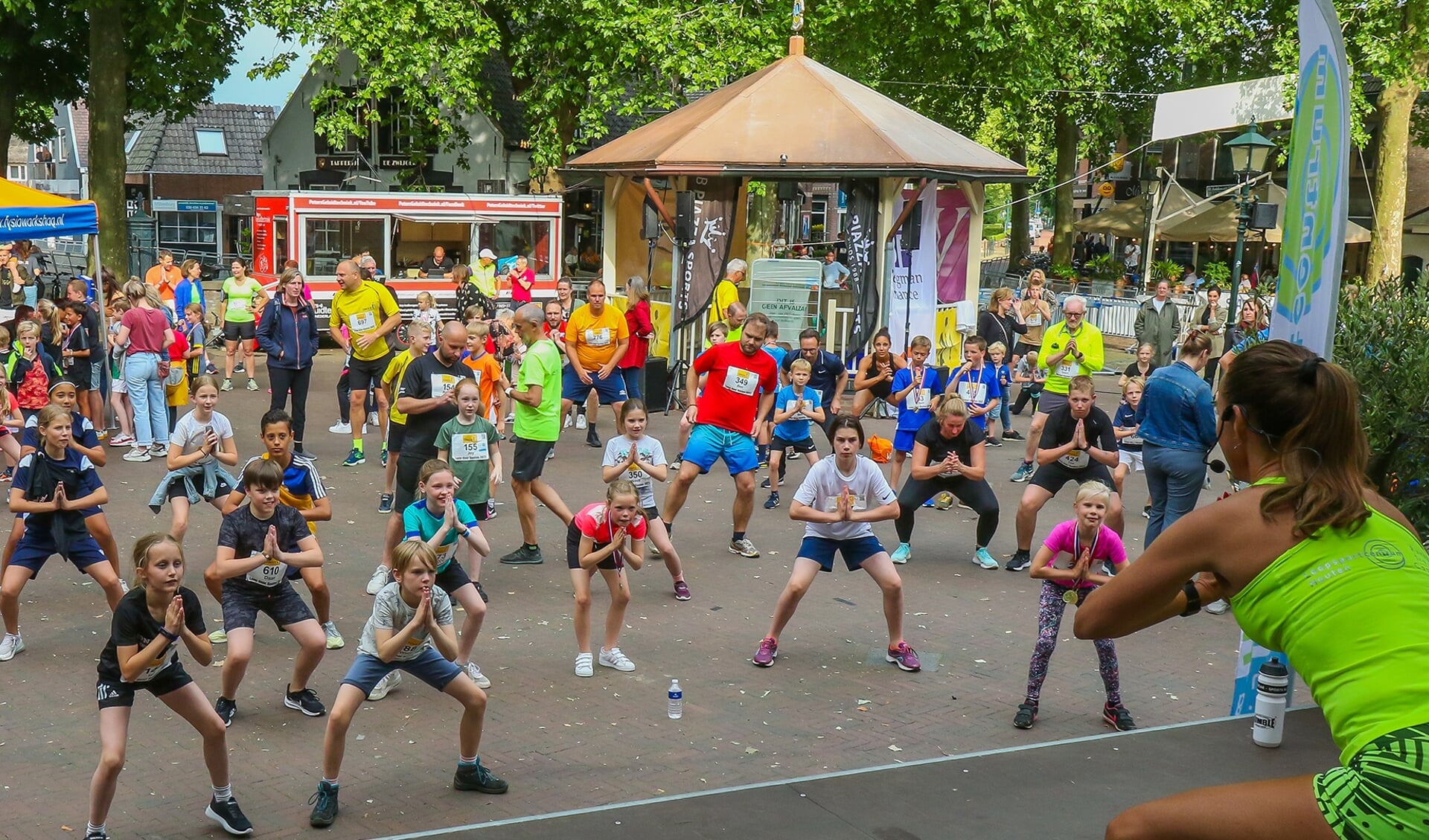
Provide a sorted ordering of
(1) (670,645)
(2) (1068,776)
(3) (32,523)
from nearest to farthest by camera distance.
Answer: (2) (1068,776) < (3) (32,523) < (1) (670,645)

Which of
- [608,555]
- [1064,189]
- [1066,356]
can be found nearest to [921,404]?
[1066,356]

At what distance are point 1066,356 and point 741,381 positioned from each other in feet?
12.3

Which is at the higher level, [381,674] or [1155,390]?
[1155,390]

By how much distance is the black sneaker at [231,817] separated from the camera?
5.60m

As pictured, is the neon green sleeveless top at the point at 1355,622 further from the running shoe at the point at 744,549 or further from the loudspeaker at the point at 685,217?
the loudspeaker at the point at 685,217

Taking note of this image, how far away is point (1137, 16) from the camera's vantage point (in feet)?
103

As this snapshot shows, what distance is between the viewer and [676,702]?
7102 mm

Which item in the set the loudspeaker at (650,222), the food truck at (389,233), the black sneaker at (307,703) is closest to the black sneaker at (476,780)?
the black sneaker at (307,703)

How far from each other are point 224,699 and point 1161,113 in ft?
86.0

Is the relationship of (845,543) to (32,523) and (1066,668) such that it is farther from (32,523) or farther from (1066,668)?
(32,523)

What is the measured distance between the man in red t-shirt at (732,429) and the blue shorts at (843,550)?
7.92ft

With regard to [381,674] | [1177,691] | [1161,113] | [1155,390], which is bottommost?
Result: [1177,691]

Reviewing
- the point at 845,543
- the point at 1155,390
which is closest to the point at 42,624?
the point at 845,543

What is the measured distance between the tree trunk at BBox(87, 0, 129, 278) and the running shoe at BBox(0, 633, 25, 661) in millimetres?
19968
